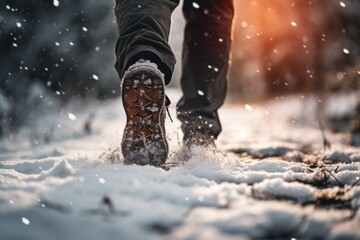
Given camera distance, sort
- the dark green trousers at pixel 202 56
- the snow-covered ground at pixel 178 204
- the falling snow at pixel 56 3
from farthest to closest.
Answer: the falling snow at pixel 56 3 → the dark green trousers at pixel 202 56 → the snow-covered ground at pixel 178 204

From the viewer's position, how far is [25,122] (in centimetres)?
347

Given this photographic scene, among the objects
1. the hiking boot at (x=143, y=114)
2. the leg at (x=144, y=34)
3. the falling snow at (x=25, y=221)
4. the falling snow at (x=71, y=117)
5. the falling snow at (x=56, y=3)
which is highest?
the falling snow at (x=56, y=3)

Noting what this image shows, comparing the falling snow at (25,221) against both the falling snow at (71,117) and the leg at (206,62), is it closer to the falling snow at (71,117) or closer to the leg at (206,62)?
the leg at (206,62)

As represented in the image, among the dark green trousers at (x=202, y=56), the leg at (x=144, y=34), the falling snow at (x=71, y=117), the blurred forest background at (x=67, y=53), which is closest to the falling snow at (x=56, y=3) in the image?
the blurred forest background at (x=67, y=53)

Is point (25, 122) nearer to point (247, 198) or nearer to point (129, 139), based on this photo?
point (129, 139)

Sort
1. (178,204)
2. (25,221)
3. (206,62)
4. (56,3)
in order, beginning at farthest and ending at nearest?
1. (56,3)
2. (206,62)
3. (178,204)
4. (25,221)

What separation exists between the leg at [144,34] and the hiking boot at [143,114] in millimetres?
51

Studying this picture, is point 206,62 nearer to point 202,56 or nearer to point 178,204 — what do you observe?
point 202,56

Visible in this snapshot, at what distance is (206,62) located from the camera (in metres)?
1.91

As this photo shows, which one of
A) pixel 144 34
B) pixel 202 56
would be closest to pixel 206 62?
pixel 202 56

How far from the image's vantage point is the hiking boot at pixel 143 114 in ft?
4.50

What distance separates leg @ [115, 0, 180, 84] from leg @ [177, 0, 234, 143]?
1.29 ft

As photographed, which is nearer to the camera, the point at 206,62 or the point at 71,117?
the point at 206,62

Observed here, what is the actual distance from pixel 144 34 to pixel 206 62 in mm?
570
